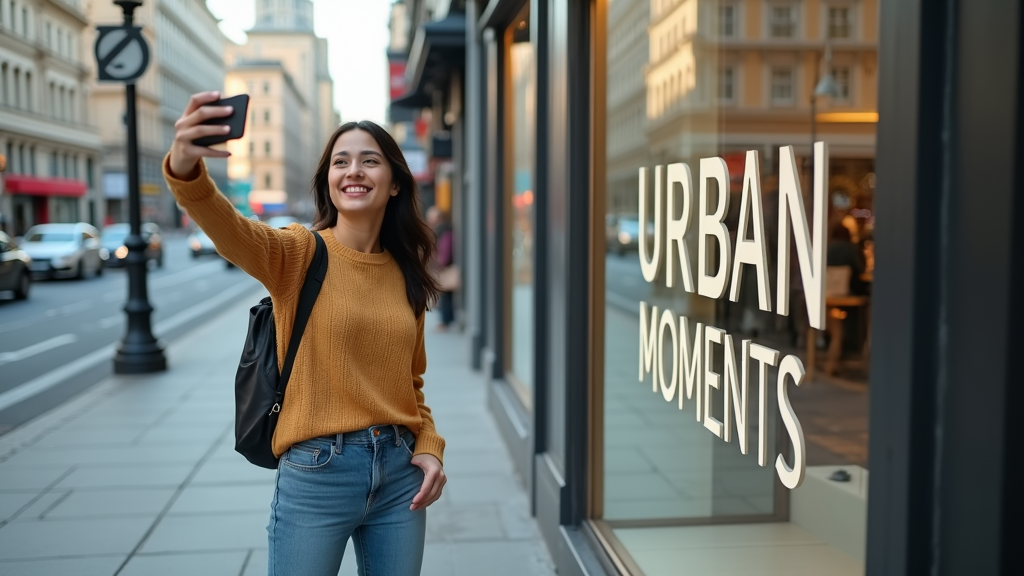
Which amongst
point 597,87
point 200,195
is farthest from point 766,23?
point 200,195

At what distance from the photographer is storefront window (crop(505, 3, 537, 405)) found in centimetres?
736

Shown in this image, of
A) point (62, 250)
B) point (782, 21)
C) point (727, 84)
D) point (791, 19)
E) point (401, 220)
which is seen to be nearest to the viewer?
point (401, 220)

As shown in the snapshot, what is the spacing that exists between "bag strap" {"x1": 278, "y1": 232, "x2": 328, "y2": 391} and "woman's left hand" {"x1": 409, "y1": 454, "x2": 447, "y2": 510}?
412 mm

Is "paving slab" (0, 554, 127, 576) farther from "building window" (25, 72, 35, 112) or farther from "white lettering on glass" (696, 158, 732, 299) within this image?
"building window" (25, 72, 35, 112)

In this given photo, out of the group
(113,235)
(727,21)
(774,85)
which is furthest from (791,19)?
Result: (113,235)

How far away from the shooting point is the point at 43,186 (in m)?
30.5

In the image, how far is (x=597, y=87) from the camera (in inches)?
175

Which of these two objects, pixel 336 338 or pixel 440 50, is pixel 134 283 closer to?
pixel 440 50

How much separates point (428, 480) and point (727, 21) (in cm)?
315

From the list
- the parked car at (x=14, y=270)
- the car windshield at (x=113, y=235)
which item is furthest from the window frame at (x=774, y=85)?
the car windshield at (x=113, y=235)

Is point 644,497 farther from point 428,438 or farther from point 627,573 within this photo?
point 428,438

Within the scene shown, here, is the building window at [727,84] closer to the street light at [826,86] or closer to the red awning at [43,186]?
the street light at [826,86]

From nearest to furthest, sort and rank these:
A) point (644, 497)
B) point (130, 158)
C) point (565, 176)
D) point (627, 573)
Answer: point (627, 573)
point (644, 497)
point (565, 176)
point (130, 158)

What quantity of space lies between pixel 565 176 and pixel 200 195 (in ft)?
8.87
